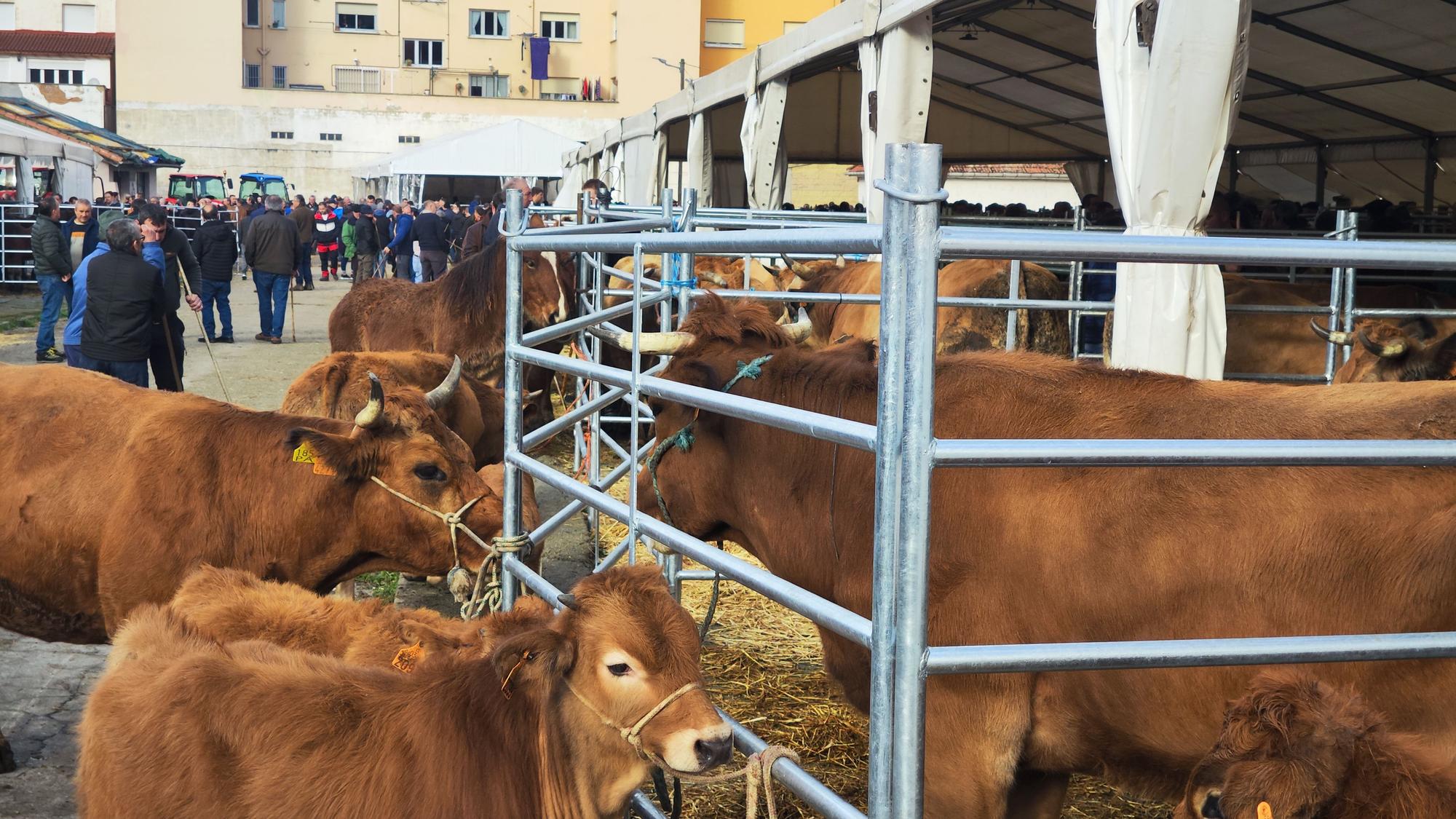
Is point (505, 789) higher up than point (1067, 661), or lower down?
lower down

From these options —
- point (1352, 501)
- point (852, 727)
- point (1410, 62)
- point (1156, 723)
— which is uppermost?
point (1410, 62)

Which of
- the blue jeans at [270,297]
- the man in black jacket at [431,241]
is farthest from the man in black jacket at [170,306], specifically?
the man in black jacket at [431,241]

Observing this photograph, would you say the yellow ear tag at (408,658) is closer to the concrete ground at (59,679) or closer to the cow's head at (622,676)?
the cow's head at (622,676)

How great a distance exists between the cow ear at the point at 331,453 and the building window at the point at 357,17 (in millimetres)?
62825

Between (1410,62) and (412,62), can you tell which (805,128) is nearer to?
(1410,62)

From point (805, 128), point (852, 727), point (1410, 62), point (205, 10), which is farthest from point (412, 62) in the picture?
point (852, 727)

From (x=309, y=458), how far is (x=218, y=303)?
48.8ft

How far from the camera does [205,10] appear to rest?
191 ft

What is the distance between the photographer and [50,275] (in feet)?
53.3

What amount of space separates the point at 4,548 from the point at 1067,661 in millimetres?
4711

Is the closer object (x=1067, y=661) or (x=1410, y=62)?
(x=1067, y=661)

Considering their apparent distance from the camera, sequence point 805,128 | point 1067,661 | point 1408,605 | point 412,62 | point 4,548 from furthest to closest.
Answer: point 412,62, point 805,128, point 4,548, point 1408,605, point 1067,661

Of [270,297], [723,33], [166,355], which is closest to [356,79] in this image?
[723,33]

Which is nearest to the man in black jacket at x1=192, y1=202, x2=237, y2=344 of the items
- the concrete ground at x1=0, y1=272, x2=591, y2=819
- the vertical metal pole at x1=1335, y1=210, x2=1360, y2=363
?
the concrete ground at x1=0, y1=272, x2=591, y2=819
